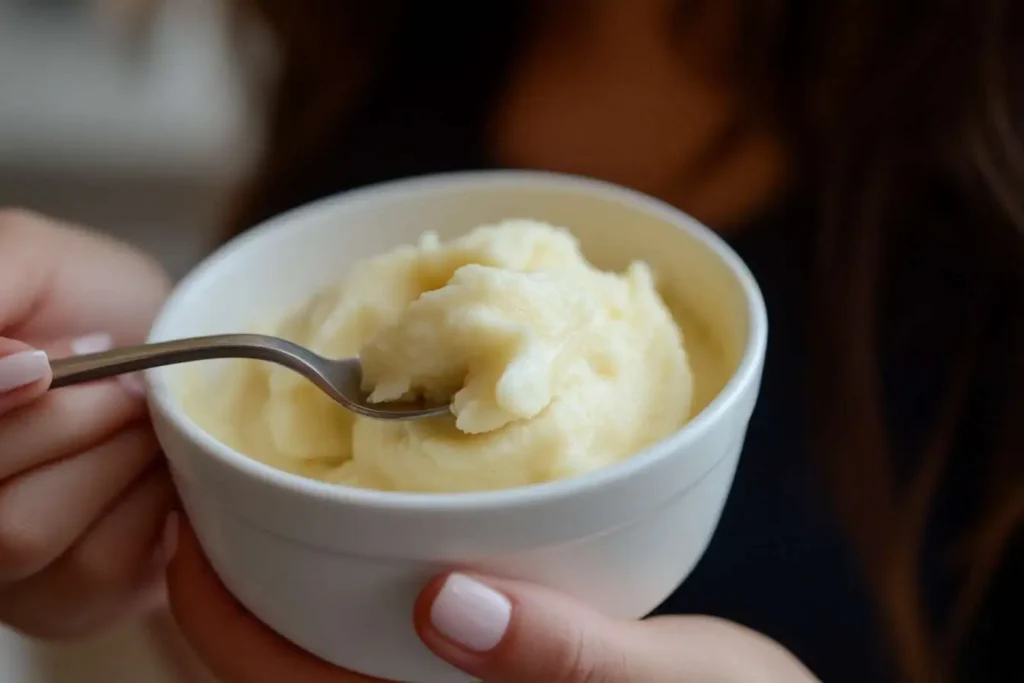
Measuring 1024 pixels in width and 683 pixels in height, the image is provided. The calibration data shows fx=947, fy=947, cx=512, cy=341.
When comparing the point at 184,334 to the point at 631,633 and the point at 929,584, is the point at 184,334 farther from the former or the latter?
the point at 929,584

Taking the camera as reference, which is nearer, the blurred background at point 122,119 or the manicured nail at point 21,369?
the manicured nail at point 21,369

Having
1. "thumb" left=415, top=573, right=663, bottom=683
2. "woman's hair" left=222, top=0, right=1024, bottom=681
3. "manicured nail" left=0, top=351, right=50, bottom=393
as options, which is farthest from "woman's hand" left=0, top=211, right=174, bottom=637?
"woman's hair" left=222, top=0, right=1024, bottom=681

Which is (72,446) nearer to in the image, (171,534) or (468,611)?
(171,534)

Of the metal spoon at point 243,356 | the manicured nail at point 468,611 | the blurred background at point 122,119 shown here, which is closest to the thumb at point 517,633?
the manicured nail at point 468,611

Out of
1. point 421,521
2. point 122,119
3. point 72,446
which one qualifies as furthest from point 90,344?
point 122,119

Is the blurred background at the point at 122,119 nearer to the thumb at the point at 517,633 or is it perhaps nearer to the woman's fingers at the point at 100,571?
the woman's fingers at the point at 100,571

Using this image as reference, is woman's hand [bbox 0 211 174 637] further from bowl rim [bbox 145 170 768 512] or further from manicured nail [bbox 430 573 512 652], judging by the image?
manicured nail [bbox 430 573 512 652]

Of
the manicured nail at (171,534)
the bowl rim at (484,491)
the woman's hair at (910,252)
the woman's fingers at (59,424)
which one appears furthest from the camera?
the woman's hair at (910,252)
